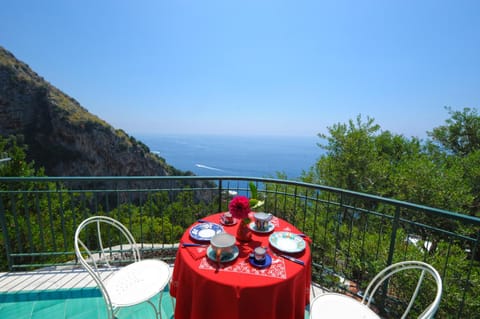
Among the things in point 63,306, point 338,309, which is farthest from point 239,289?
point 63,306

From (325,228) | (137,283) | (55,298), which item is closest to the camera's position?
(137,283)

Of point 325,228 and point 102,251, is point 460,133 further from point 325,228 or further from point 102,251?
point 102,251

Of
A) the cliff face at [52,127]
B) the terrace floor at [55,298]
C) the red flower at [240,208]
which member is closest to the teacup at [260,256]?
the red flower at [240,208]

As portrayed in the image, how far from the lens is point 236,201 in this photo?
1502 mm

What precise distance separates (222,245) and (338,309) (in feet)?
3.29

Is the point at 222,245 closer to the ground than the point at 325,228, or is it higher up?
higher up

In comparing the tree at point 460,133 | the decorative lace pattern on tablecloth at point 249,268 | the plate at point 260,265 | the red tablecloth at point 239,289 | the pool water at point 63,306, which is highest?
the tree at point 460,133

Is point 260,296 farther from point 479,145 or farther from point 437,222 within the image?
point 479,145

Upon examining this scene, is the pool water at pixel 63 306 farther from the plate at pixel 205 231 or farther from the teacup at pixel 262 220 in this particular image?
the teacup at pixel 262 220

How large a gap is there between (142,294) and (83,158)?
32.4m

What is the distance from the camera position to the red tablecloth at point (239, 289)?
1.15 metres

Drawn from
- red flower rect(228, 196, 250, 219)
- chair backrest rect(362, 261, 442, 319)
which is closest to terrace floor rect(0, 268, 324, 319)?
chair backrest rect(362, 261, 442, 319)

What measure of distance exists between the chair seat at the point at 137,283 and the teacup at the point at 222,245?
630mm

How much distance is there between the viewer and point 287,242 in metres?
1.59
